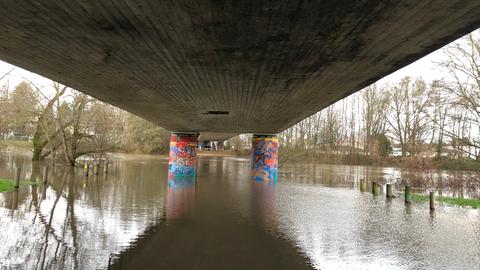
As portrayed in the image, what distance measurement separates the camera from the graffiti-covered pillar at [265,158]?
1000 inches

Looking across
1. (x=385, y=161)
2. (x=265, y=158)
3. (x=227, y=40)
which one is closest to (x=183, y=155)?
(x=265, y=158)

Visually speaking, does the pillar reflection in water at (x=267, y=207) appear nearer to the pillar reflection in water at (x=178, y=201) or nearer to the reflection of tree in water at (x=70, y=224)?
the pillar reflection in water at (x=178, y=201)

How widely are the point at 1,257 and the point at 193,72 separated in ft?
18.9

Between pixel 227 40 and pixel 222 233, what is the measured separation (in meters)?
5.21

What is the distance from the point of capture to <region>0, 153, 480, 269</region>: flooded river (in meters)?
6.91

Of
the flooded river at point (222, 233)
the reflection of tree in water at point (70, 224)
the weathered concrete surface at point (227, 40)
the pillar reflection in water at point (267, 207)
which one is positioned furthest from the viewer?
the pillar reflection in water at point (267, 207)

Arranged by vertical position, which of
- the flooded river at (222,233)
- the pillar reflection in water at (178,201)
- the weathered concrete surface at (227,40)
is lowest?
the flooded river at (222,233)

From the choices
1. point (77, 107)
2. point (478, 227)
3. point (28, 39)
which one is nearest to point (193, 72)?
point (28, 39)

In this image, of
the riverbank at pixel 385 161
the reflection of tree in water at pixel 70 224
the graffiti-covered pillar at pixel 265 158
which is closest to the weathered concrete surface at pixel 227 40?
the reflection of tree in water at pixel 70 224

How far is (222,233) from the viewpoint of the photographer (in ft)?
30.1

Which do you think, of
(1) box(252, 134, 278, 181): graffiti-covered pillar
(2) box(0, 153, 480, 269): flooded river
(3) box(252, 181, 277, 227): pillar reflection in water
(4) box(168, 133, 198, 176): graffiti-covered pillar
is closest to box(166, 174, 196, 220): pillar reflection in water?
(2) box(0, 153, 480, 269): flooded river

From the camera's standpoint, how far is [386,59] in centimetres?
729

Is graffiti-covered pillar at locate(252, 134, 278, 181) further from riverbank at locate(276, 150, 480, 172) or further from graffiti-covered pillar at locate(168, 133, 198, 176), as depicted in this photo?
riverbank at locate(276, 150, 480, 172)

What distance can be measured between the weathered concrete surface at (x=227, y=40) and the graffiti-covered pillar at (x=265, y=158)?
1507 cm
